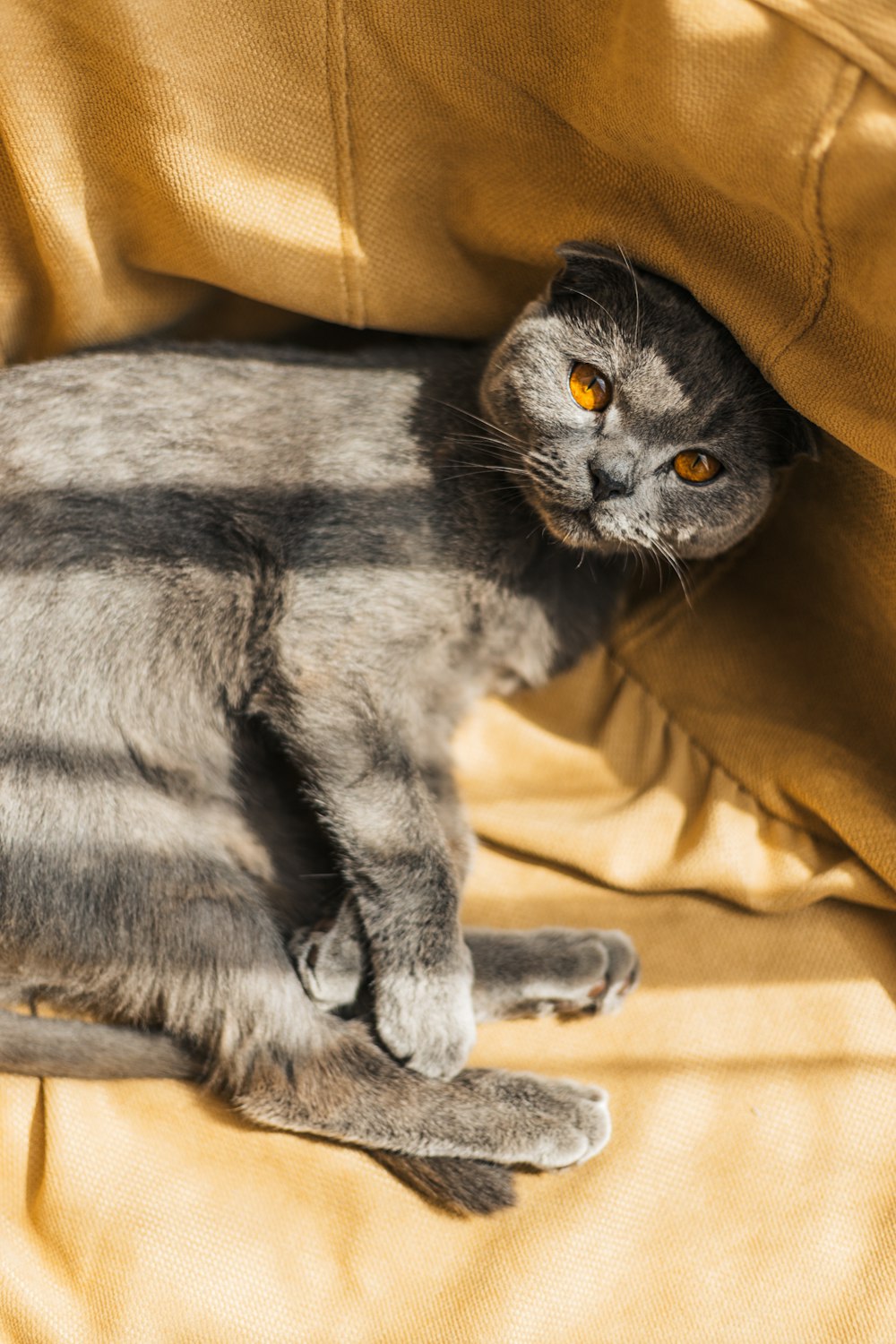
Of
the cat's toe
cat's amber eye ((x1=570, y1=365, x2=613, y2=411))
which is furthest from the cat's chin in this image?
the cat's toe

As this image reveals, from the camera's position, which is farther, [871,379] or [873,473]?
[873,473]

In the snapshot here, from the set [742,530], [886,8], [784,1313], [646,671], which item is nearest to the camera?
[886,8]

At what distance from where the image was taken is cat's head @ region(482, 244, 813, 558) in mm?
1008

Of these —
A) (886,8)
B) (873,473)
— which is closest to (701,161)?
(886,8)

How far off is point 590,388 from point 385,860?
566 millimetres

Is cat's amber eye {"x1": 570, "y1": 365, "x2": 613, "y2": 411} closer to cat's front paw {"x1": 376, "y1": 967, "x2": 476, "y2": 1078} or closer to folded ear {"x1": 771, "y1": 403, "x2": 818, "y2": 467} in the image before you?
folded ear {"x1": 771, "y1": 403, "x2": 818, "y2": 467}

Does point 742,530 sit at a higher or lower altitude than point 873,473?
lower

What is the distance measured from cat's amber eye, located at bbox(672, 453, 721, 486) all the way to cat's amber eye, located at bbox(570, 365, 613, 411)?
0.33ft

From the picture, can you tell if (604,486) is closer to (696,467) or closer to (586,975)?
(696,467)

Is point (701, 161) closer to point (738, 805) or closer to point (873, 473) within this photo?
point (873, 473)

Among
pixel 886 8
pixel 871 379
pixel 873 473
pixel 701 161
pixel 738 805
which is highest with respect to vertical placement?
pixel 886 8

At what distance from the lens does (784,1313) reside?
39.0 inches

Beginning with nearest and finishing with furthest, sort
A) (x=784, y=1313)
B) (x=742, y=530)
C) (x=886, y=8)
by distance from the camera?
(x=886, y=8), (x=784, y=1313), (x=742, y=530)

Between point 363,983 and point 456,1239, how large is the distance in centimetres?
28
